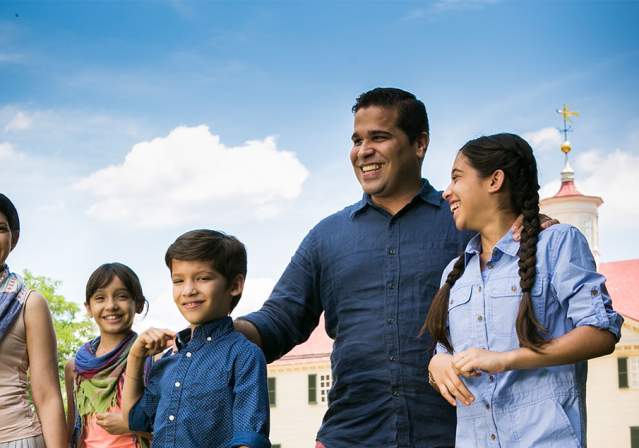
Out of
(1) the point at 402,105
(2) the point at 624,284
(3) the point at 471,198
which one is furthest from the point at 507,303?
(2) the point at 624,284

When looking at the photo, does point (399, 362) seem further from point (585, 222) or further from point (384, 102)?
point (585, 222)

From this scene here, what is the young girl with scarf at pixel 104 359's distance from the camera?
555 centimetres

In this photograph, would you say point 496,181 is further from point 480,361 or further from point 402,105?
point 402,105

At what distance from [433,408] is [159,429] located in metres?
1.23

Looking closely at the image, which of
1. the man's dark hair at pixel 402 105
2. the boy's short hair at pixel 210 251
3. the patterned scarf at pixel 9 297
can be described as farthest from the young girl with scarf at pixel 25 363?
the man's dark hair at pixel 402 105

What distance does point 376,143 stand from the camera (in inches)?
189

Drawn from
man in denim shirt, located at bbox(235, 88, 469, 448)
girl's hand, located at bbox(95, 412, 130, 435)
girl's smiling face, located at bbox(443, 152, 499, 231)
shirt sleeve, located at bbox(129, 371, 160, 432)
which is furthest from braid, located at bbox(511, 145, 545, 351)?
girl's hand, located at bbox(95, 412, 130, 435)

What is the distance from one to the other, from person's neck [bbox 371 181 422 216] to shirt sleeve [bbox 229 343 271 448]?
1053 millimetres

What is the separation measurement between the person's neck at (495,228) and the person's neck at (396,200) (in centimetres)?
78

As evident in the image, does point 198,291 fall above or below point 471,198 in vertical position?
below

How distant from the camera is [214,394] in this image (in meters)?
4.12

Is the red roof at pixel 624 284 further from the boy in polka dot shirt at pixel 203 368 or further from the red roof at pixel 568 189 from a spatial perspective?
the boy in polka dot shirt at pixel 203 368

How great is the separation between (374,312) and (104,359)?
75.9 inches

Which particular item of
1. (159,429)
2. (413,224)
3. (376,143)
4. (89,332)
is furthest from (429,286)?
(89,332)
